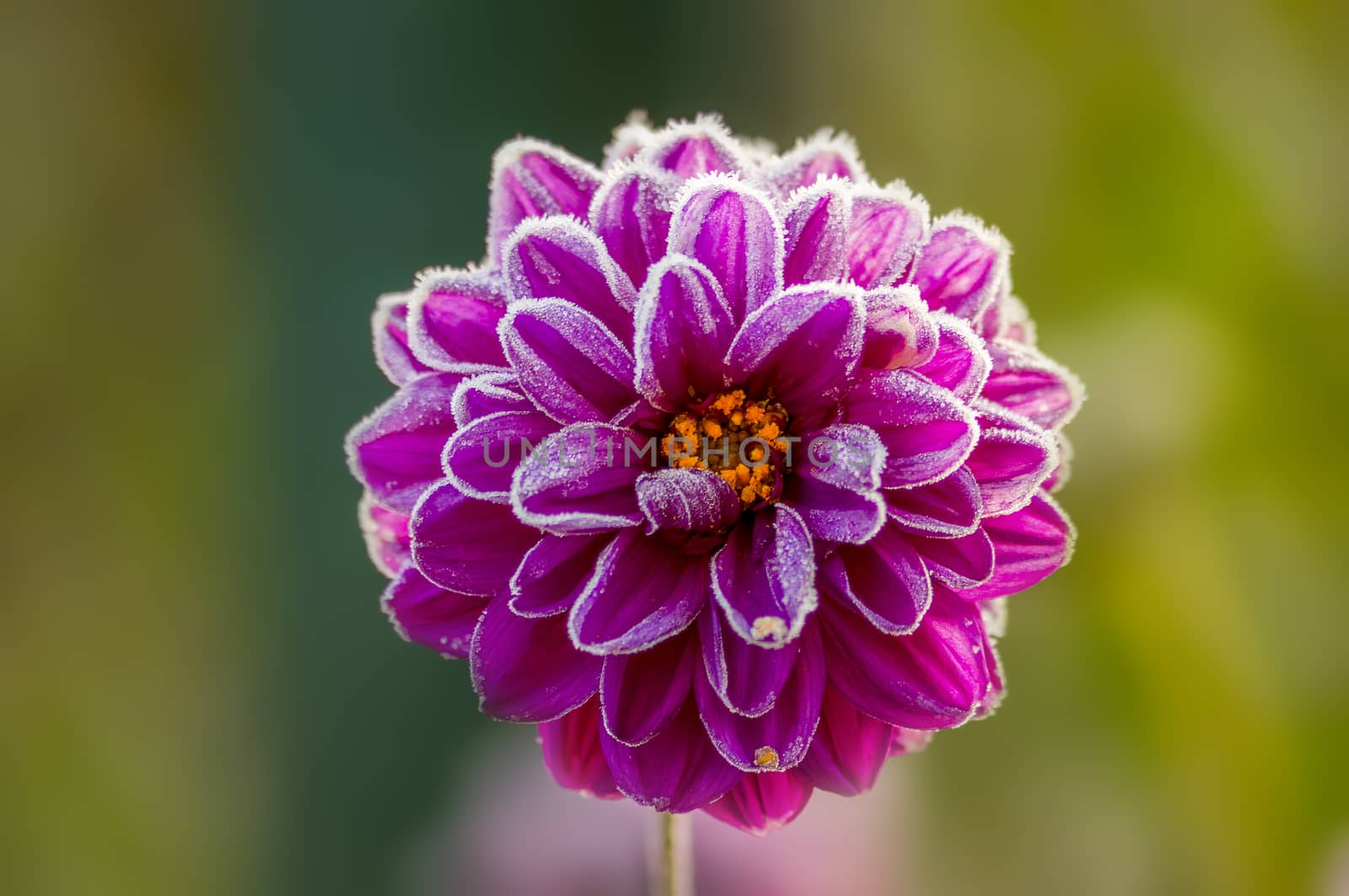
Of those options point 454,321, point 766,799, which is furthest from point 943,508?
point 454,321

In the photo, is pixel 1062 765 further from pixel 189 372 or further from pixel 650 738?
pixel 189 372

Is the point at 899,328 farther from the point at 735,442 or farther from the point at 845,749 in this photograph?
the point at 845,749

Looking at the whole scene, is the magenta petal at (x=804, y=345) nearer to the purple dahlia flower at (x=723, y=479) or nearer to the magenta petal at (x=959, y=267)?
the purple dahlia flower at (x=723, y=479)

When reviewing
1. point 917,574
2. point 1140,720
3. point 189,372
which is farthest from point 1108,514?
point 189,372

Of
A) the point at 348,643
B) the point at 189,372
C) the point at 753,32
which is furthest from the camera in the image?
the point at 189,372

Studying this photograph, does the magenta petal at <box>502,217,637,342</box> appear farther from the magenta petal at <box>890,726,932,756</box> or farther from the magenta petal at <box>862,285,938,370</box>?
the magenta petal at <box>890,726,932,756</box>

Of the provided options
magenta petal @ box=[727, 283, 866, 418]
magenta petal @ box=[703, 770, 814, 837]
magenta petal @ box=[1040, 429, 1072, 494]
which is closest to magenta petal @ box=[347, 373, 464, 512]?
magenta petal @ box=[727, 283, 866, 418]

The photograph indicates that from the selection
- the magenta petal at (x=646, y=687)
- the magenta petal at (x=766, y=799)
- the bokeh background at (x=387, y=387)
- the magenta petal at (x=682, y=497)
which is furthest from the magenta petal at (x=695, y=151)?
the bokeh background at (x=387, y=387)
